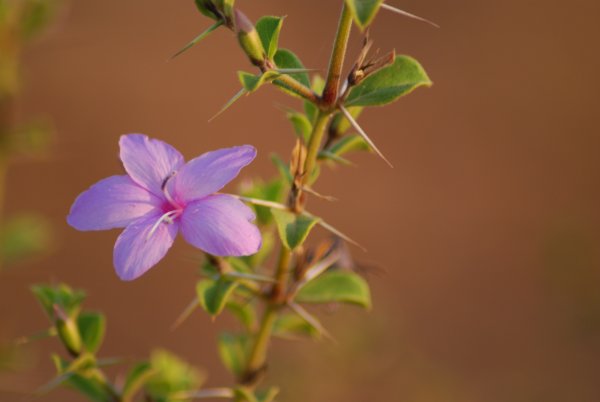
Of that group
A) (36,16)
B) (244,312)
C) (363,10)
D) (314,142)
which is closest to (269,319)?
(244,312)

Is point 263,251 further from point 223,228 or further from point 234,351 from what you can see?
point 223,228

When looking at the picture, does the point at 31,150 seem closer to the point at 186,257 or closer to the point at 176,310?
the point at 186,257

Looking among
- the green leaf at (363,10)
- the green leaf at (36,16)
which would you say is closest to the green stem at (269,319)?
the green leaf at (363,10)

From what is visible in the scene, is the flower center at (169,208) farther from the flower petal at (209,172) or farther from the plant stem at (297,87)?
the plant stem at (297,87)

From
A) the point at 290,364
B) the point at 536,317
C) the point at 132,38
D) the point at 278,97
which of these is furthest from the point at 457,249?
the point at 132,38

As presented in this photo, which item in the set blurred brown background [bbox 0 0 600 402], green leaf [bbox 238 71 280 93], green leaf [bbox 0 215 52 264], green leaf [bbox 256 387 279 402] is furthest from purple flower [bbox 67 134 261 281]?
blurred brown background [bbox 0 0 600 402]

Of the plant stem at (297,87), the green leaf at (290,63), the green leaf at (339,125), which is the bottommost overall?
the green leaf at (339,125)
